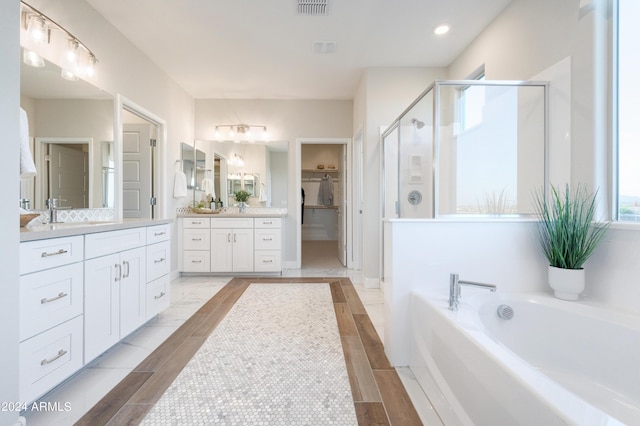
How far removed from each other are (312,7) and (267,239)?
266 cm

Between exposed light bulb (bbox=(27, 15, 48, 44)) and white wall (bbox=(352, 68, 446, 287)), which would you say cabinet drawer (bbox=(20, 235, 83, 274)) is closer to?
Result: exposed light bulb (bbox=(27, 15, 48, 44))

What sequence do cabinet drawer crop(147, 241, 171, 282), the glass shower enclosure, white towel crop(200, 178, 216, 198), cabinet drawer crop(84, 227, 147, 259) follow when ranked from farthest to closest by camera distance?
white towel crop(200, 178, 216, 198) → cabinet drawer crop(147, 241, 171, 282) → the glass shower enclosure → cabinet drawer crop(84, 227, 147, 259)

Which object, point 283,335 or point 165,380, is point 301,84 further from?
point 165,380

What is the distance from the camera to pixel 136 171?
312cm

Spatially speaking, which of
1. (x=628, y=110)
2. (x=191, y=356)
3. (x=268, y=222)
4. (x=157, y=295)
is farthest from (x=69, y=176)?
(x=628, y=110)

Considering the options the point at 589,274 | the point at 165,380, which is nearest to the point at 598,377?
the point at 589,274

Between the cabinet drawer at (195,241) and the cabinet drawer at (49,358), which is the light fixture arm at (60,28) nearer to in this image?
the cabinet drawer at (49,358)

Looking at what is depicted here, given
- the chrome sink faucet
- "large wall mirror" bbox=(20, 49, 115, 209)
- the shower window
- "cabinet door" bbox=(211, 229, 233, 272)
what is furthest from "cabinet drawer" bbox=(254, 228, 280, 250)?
the shower window

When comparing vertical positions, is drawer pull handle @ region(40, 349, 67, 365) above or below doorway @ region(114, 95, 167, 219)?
below

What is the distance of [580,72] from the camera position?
1.73m

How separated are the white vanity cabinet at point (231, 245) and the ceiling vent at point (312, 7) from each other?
2480 mm

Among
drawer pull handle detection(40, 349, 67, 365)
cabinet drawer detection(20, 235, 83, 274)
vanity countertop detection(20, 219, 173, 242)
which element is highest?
vanity countertop detection(20, 219, 173, 242)

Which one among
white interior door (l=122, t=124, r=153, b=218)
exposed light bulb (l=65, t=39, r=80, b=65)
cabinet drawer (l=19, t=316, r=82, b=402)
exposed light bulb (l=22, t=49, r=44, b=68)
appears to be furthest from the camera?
white interior door (l=122, t=124, r=153, b=218)

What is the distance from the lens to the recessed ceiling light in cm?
269
